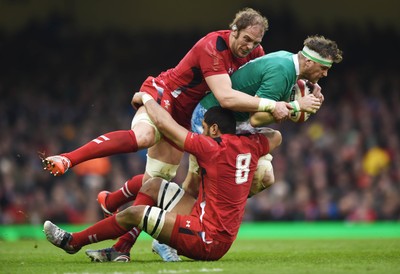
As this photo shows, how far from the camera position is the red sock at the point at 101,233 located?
7.22 m

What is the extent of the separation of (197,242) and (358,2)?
15.2m

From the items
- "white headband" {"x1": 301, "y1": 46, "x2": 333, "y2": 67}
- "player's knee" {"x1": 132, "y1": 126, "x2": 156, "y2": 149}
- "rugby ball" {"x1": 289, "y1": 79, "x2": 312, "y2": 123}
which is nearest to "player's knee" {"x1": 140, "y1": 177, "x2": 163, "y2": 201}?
"player's knee" {"x1": 132, "y1": 126, "x2": 156, "y2": 149}

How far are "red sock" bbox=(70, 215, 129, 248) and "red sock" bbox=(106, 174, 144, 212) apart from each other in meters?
1.03

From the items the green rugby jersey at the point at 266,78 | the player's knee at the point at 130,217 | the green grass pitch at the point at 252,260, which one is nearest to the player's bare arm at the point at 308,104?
the green rugby jersey at the point at 266,78

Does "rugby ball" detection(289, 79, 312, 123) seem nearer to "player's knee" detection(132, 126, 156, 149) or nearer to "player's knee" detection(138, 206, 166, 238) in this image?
"player's knee" detection(132, 126, 156, 149)

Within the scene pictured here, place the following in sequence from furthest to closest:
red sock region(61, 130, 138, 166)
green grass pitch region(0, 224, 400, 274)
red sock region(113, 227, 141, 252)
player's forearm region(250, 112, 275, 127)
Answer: red sock region(113, 227, 141, 252) → red sock region(61, 130, 138, 166) → player's forearm region(250, 112, 275, 127) → green grass pitch region(0, 224, 400, 274)

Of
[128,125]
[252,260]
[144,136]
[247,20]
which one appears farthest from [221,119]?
[128,125]

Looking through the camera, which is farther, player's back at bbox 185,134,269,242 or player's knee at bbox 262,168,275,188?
player's knee at bbox 262,168,275,188

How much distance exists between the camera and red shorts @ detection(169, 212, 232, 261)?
7008 mm

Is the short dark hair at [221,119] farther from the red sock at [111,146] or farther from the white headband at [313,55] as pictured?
the white headband at [313,55]

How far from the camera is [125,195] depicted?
832 centimetres

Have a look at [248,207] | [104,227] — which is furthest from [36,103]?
[104,227]

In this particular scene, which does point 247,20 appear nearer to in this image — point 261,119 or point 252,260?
point 261,119

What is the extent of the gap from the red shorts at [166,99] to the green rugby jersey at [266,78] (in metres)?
0.32
